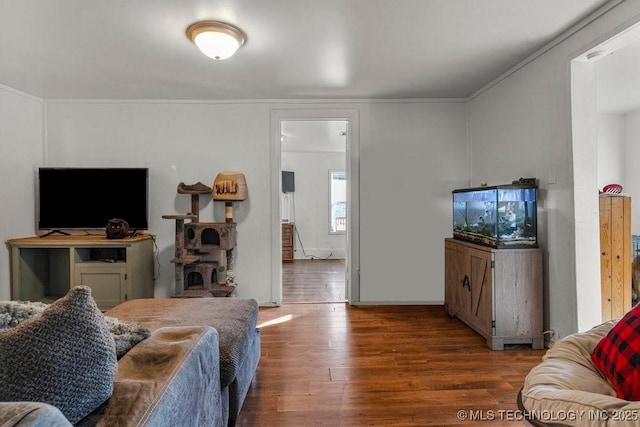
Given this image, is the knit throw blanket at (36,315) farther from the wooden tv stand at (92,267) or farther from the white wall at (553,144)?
the white wall at (553,144)

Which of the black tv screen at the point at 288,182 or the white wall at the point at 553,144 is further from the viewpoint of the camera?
the black tv screen at the point at 288,182

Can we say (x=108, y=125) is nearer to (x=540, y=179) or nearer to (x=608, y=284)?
(x=540, y=179)

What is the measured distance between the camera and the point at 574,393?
0.98 meters

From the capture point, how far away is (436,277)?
3.71 metres

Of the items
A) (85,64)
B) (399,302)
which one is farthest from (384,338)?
(85,64)

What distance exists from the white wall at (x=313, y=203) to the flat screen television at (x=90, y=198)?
371 centimetres

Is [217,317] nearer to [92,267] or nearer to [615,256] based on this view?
[92,267]

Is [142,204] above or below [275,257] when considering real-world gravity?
above

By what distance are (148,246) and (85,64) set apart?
68.3 inches

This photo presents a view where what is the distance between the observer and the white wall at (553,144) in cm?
226

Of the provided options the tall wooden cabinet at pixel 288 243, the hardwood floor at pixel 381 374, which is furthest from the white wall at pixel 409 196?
the tall wooden cabinet at pixel 288 243

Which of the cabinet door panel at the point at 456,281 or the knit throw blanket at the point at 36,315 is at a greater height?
the knit throw blanket at the point at 36,315

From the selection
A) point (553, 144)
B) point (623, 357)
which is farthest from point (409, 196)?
point (623, 357)

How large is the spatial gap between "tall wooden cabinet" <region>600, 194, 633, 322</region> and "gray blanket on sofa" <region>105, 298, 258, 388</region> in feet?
8.52
